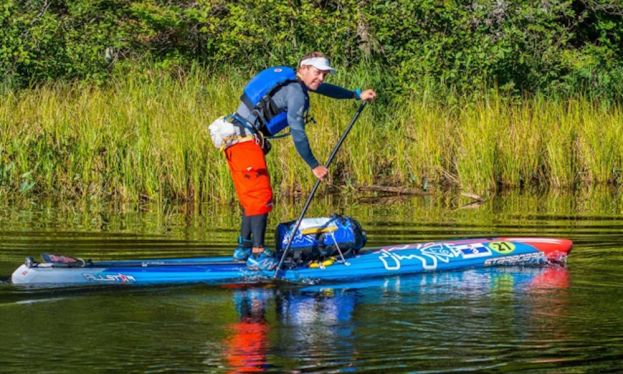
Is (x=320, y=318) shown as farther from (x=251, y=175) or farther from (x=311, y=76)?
(x=311, y=76)

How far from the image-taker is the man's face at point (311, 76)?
9.64 m

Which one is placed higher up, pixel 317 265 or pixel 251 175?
pixel 251 175

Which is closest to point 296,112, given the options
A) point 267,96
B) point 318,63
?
point 267,96

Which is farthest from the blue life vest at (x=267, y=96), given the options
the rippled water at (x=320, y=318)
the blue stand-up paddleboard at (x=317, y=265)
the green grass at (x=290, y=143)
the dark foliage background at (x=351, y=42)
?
the dark foliage background at (x=351, y=42)

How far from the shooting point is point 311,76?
9.66 metres

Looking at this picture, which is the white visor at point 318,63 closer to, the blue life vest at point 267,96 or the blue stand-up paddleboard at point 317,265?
the blue life vest at point 267,96

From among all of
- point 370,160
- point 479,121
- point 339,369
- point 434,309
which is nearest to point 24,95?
point 370,160

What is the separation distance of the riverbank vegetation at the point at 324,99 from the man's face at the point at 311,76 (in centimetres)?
Result: 516

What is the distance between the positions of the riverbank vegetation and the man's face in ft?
16.9

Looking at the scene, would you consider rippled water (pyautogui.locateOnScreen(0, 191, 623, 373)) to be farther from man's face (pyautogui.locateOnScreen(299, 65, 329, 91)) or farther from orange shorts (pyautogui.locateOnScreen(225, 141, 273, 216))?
man's face (pyautogui.locateOnScreen(299, 65, 329, 91))

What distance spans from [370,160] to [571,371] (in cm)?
969

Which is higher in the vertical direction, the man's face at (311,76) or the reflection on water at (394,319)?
the man's face at (311,76)

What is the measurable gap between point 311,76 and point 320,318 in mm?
2295

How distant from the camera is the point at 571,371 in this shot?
21.7 ft
